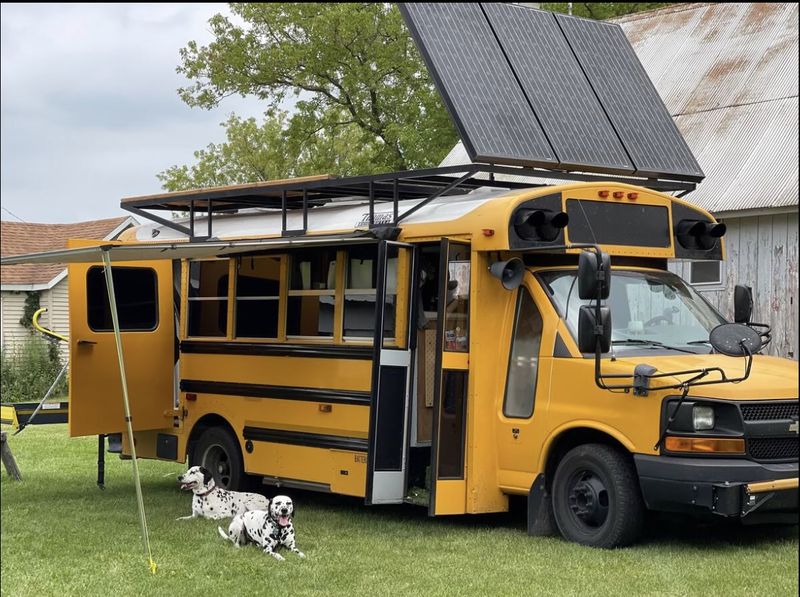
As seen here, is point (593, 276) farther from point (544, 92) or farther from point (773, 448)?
point (544, 92)

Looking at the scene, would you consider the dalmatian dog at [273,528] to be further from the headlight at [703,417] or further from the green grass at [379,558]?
the headlight at [703,417]

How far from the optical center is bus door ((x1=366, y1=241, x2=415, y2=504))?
31.9 ft

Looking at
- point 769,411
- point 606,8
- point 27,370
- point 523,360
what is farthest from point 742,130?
point 606,8

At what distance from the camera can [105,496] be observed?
486 inches

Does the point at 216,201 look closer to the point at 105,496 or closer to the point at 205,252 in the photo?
the point at 205,252

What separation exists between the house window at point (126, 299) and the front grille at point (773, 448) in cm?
647

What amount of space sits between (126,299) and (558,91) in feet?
15.9

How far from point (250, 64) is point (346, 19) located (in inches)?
101

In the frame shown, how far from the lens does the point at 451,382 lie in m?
9.63

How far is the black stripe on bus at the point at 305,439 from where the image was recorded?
10.3 m

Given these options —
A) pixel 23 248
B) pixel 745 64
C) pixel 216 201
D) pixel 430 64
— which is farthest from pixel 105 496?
pixel 23 248

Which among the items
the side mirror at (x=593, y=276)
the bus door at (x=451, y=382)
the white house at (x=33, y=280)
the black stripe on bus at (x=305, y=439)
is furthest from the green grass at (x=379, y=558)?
the white house at (x=33, y=280)

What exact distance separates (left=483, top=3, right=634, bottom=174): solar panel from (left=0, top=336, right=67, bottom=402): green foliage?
9.73 metres

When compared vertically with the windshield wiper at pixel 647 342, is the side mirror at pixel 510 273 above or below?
above
